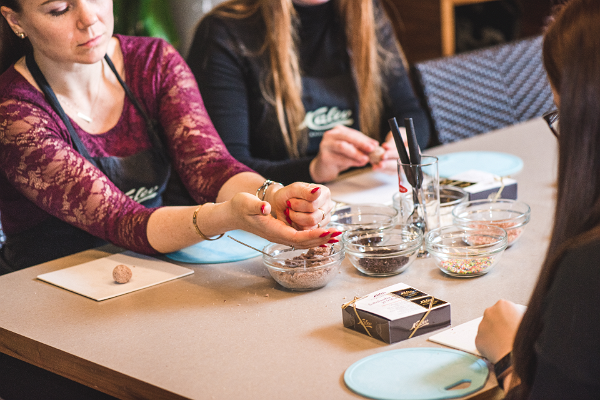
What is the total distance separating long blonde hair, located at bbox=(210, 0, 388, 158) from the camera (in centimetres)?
190

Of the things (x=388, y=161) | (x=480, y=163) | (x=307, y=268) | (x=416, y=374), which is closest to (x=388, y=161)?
(x=388, y=161)

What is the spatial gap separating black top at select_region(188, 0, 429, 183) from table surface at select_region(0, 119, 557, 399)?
30.2 inches

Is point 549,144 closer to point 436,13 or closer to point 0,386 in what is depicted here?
point 0,386

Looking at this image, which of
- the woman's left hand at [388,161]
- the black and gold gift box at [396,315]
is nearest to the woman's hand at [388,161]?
the woman's left hand at [388,161]

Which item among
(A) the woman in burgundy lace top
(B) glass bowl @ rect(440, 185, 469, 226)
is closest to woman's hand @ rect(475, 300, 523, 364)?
(A) the woman in burgundy lace top

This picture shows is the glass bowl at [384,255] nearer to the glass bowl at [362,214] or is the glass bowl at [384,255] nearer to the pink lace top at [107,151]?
the glass bowl at [362,214]

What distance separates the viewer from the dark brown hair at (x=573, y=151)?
628 millimetres

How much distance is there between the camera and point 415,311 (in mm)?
872

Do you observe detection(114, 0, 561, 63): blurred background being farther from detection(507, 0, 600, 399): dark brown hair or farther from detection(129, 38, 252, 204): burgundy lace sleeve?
detection(507, 0, 600, 399): dark brown hair

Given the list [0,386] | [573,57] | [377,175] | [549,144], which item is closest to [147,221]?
[0,386]

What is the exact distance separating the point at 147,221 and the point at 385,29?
1.21 m

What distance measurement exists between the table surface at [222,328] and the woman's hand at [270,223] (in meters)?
0.08

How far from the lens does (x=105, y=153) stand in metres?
1.48

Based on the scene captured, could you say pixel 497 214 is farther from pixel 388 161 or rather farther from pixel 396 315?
pixel 396 315
